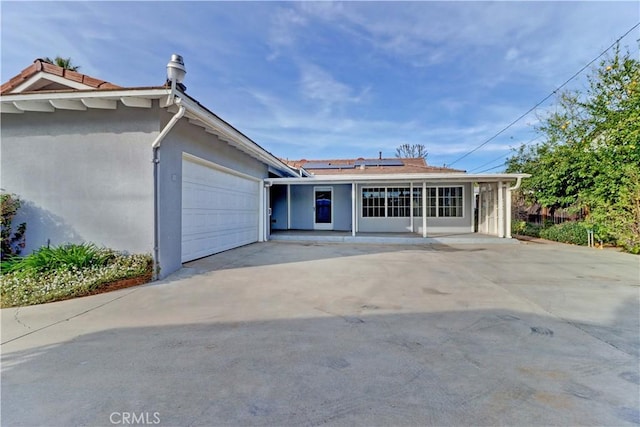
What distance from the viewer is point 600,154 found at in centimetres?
957

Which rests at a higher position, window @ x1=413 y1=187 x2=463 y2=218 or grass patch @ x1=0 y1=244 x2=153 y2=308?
window @ x1=413 y1=187 x2=463 y2=218

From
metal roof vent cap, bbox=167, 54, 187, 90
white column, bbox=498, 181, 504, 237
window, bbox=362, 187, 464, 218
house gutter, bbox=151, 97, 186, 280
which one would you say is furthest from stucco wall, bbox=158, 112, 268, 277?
white column, bbox=498, 181, 504, 237

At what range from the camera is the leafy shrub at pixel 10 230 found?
529 cm

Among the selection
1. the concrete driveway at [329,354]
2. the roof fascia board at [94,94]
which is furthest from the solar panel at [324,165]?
the roof fascia board at [94,94]

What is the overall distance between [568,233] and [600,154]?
2.91 meters

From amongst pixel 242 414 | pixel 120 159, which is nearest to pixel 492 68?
pixel 120 159

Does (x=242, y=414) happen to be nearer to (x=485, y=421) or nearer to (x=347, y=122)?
(x=485, y=421)

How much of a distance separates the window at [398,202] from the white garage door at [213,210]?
6.21 meters

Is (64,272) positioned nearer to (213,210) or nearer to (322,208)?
(213,210)

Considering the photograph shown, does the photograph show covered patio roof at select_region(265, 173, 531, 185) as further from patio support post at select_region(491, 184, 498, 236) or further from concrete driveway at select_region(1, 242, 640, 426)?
concrete driveway at select_region(1, 242, 640, 426)

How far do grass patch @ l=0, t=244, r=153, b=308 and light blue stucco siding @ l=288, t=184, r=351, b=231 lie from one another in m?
9.23

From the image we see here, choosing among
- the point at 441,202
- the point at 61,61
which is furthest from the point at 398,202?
the point at 61,61

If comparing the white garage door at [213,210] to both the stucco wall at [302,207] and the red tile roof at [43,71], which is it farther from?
the stucco wall at [302,207]

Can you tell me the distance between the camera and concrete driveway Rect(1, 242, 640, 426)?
1.86 m
